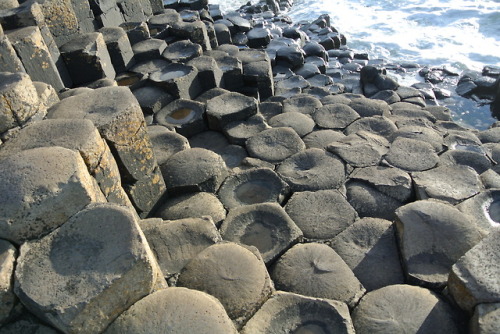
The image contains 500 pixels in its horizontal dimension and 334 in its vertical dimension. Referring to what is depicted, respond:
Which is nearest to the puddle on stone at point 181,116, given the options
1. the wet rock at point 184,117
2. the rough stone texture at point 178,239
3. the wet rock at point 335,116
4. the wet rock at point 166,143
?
the wet rock at point 184,117

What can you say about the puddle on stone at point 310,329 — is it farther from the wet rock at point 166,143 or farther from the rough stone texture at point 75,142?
the wet rock at point 166,143

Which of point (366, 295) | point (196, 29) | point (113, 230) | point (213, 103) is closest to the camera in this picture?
point (113, 230)

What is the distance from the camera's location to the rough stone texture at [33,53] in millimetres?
4090

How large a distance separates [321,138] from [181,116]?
1714 millimetres

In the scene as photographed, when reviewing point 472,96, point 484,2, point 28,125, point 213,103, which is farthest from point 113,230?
point 484,2

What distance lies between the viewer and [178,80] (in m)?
5.23

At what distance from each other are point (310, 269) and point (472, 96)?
247 inches

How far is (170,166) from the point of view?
3910mm

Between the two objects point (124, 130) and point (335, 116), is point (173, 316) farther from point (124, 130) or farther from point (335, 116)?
point (335, 116)

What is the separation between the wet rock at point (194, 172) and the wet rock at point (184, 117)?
0.96 meters

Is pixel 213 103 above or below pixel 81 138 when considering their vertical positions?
below

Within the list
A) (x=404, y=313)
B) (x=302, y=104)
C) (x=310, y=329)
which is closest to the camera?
(x=310, y=329)

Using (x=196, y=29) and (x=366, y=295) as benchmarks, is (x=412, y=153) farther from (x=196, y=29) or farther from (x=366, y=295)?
(x=196, y=29)

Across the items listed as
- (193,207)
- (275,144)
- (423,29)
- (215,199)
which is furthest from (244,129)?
(423,29)
